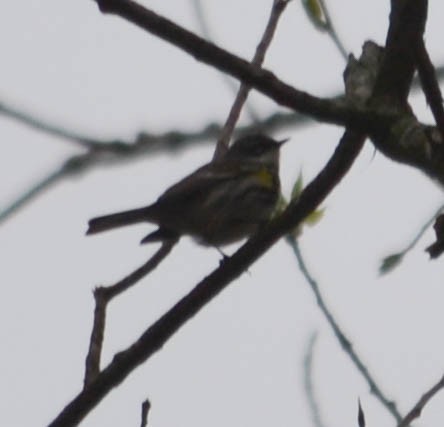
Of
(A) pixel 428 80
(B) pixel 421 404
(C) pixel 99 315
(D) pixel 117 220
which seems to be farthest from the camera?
(D) pixel 117 220

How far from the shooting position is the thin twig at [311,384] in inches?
156

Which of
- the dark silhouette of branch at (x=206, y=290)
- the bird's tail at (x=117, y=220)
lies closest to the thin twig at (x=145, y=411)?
the dark silhouette of branch at (x=206, y=290)

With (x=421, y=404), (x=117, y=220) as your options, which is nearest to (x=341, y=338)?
(x=421, y=404)

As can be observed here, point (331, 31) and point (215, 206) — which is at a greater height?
point (215, 206)

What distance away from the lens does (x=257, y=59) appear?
443 centimetres

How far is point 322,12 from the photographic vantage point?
457 centimetres

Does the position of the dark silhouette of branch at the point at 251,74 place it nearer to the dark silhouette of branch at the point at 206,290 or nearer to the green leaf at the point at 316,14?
the dark silhouette of branch at the point at 206,290

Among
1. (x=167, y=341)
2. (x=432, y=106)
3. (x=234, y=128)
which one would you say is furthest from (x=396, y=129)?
(x=234, y=128)

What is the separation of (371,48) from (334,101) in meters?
0.64

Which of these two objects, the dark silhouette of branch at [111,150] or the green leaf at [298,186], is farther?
the green leaf at [298,186]

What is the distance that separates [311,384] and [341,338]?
303 millimetres

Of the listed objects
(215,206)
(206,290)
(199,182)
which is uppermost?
(199,182)

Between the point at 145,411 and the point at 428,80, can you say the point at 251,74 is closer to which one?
the point at 428,80

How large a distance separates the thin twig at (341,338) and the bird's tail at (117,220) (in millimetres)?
1717
